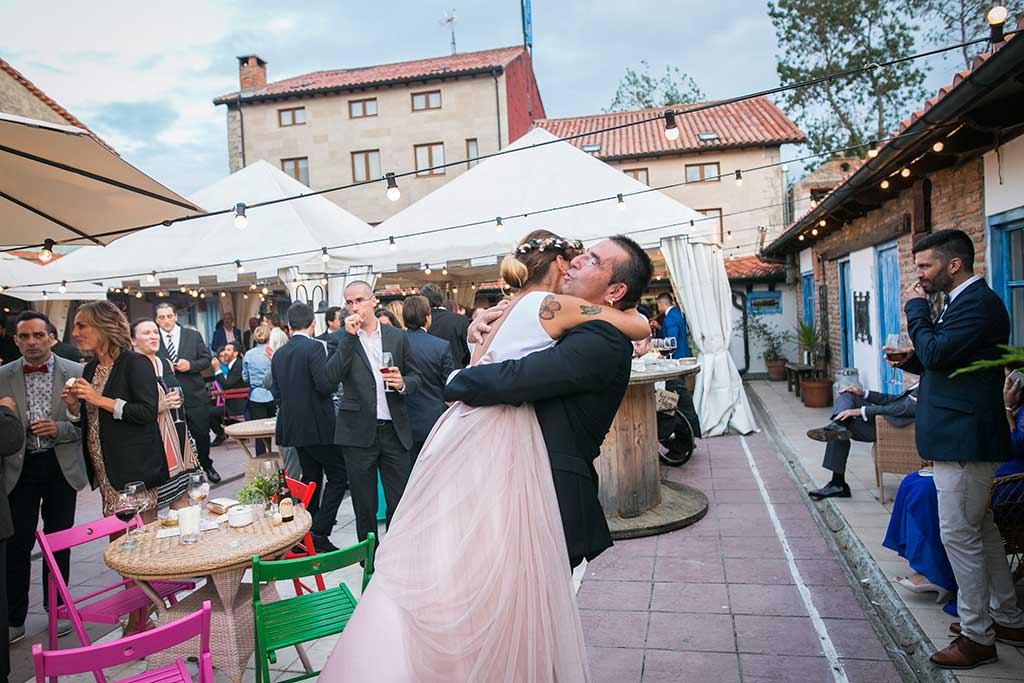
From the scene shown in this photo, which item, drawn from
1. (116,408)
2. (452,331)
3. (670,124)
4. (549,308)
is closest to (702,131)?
(452,331)

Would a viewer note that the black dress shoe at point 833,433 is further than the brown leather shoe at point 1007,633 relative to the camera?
Yes

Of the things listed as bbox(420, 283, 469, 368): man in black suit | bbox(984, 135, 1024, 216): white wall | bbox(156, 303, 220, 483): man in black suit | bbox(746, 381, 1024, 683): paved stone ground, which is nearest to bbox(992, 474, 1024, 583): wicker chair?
bbox(746, 381, 1024, 683): paved stone ground

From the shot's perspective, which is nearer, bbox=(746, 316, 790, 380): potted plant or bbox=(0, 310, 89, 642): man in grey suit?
bbox=(0, 310, 89, 642): man in grey suit

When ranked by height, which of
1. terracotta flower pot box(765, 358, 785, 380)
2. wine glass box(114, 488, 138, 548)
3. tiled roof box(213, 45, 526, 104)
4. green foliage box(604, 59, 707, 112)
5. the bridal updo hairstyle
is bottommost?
terracotta flower pot box(765, 358, 785, 380)

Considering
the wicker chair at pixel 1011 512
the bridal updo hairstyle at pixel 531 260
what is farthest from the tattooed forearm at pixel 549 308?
the wicker chair at pixel 1011 512

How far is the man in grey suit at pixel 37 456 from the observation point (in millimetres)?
4137

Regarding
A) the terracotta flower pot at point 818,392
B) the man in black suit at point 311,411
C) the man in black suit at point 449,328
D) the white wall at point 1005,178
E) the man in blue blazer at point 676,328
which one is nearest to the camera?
the white wall at point 1005,178

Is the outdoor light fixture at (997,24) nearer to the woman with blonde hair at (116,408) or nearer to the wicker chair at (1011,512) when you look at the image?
the wicker chair at (1011,512)

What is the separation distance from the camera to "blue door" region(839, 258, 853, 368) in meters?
10.9

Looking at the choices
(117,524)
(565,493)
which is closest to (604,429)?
(565,493)

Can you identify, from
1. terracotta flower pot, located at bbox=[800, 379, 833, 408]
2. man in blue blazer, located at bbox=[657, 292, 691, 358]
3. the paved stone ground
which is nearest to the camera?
the paved stone ground

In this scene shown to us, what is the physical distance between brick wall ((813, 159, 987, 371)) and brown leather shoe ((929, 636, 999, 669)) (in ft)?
10.9

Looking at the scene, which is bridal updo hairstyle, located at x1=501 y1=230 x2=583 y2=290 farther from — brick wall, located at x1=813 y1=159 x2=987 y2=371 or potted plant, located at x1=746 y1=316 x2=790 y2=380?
potted plant, located at x1=746 y1=316 x2=790 y2=380

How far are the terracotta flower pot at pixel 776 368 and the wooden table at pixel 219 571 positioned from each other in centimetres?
1532
